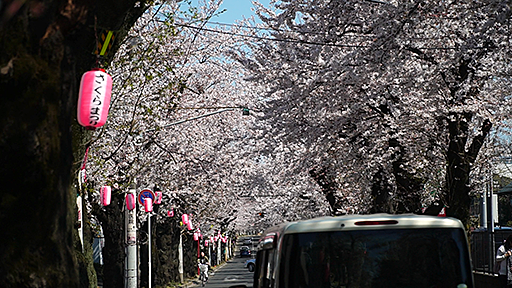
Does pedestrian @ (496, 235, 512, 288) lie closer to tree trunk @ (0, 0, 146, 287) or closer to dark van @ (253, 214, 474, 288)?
dark van @ (253, 214, 474, 288)

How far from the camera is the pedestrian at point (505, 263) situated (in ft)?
49.2

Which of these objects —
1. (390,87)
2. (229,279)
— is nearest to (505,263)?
(390,87)

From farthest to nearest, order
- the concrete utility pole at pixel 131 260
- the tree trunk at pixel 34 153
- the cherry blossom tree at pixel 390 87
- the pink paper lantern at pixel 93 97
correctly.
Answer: the concrete utility pole at pixel 131 260 < the cherry blossom tree at pixel 390 87 < the pink paper lantern at pixel 93 97 < the tree trunk at pixel 34 153

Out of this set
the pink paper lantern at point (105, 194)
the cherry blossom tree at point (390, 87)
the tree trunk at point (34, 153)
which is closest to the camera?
the tree trunk at point (34, 153)

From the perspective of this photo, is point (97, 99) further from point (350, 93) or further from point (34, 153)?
point (350, 93)

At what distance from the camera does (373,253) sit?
7.18 meters

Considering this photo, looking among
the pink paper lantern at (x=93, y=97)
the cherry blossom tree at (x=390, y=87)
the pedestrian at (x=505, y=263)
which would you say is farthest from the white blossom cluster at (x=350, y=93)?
the pink paper lantern at (x=93, y=97)

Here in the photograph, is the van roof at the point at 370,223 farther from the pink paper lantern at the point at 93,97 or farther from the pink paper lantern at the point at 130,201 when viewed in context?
the pink paper lantern at the point at 130,201

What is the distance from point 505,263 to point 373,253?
9.35 metres

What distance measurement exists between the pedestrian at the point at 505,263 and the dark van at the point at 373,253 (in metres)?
8.48

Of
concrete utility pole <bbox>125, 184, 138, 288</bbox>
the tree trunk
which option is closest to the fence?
concrete utility pole <bbox>125, 184, 138, 288</bbox>

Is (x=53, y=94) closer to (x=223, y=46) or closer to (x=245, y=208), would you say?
(x=223, y=46)

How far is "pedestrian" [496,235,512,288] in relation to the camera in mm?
15008

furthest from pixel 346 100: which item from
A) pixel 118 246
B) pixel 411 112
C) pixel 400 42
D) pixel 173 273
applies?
pixel 173 273
